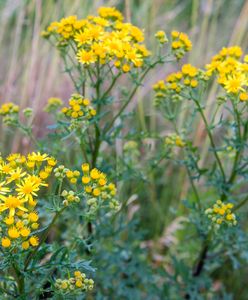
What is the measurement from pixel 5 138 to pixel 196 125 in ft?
6.18

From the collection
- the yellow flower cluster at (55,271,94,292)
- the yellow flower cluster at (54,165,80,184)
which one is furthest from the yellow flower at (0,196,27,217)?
the yellow flower cluster at (55,271,94,292)

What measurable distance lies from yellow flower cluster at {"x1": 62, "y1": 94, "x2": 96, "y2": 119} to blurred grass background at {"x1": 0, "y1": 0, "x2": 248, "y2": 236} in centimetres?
185

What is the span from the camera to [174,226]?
14.2ft

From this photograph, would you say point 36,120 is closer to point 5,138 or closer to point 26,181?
point 5,138

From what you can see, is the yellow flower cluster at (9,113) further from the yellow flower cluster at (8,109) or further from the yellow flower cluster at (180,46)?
the yellow flower cluster at (180,46)

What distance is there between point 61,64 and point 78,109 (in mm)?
2695

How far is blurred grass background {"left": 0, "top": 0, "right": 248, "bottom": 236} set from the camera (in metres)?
4.58

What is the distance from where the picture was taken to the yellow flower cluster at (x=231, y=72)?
2.54m

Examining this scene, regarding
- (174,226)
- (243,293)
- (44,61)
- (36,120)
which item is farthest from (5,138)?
(243,293)

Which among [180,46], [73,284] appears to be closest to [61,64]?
[180,46]

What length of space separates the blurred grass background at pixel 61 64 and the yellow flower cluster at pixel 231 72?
5.21 feet

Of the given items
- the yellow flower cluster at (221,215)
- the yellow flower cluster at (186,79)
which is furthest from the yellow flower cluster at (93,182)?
the yellow flower cluster at (186,79)

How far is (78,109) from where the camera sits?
2.48 metres

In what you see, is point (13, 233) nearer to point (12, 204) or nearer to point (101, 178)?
point (12, 204)
